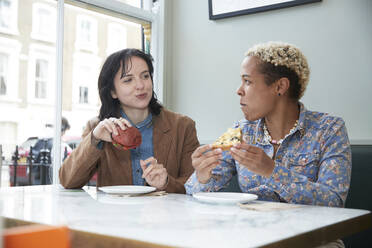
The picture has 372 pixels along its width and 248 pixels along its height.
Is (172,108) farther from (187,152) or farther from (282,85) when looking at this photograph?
(282,85)

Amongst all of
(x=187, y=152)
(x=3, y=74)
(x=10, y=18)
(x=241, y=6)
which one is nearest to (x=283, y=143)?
(x=187, y=152)

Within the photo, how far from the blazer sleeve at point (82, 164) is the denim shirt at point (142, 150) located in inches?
9.0

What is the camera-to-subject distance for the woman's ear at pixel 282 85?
2.07 m

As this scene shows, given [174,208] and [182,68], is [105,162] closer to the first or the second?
[174,208]

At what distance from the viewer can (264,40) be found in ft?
10.7

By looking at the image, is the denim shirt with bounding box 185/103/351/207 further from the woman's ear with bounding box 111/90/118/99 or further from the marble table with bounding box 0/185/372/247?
the woman's ear with bounding box 111/90/118/99

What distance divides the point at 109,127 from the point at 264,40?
1690 millimetres

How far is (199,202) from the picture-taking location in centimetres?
162

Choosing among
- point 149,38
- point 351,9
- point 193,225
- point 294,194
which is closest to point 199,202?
point 294,194

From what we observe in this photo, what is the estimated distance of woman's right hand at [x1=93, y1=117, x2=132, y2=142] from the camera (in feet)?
6.68

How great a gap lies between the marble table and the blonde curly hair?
0.81 m

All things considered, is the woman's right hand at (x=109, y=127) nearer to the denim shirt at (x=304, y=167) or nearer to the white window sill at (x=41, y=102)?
the denim shirt at (x=304, y=167)

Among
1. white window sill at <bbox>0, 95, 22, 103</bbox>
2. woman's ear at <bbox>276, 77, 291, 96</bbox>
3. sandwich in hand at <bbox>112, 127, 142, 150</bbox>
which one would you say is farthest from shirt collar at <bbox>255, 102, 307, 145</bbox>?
white window sill at <bbox>0, 95, 22, 103</bbox>

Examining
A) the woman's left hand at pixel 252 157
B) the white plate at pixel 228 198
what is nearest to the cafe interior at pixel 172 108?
the white plate at pixel 228 198
